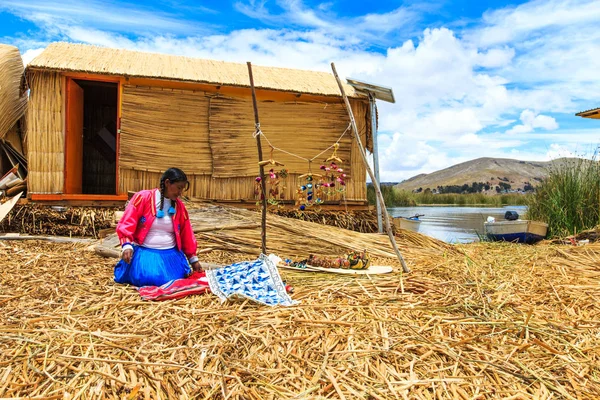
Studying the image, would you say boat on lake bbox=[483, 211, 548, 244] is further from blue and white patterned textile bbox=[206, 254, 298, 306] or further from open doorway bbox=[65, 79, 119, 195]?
open doorway bbox=[65, 79, 119, 195]

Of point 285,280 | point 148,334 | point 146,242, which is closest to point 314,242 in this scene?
point 285,280

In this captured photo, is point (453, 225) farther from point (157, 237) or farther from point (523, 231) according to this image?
point (157, 237)

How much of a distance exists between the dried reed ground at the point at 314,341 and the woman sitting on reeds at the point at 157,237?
0.19 meters

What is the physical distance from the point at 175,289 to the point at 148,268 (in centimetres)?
48

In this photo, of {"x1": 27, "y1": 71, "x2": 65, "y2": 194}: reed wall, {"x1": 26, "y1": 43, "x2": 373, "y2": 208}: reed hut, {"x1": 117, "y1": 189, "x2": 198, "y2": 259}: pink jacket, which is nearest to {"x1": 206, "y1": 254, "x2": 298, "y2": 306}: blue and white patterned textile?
{"x1": 117, "y1": 189, "x2": 198, "y2": 259}: pink jacket

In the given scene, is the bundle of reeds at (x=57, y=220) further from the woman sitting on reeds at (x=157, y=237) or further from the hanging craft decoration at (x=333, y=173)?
the hanging craft decoration at (x=333, y=173)

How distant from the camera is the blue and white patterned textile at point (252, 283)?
3.17m

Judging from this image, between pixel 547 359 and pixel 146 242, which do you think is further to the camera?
pixel 146 242

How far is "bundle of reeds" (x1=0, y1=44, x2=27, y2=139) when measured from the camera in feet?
24.0

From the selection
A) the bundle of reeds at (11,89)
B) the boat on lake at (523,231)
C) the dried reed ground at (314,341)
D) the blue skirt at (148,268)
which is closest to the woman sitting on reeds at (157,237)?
the blue skirt at (148,268)

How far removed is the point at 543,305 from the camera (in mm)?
3295

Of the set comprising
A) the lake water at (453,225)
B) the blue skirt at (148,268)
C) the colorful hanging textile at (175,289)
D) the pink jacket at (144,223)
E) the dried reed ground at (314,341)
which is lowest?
the lake water at (453,225)

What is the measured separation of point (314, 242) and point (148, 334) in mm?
3474

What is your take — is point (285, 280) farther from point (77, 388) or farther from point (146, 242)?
point (77, 388)
